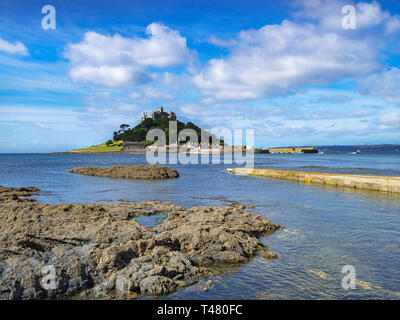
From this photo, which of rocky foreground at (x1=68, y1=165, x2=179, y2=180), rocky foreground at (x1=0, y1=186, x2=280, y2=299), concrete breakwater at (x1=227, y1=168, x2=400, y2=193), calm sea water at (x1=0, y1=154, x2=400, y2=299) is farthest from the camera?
rocky foreground at (x1=68, y1=165, x2=179, y2=180)

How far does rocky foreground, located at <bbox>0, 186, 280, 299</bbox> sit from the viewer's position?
798 cm

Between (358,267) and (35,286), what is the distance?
9237 millimetres

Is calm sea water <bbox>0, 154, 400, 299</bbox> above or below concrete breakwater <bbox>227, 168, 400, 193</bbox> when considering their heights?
below

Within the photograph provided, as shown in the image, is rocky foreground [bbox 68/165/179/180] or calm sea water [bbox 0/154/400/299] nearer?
calm sea water [bbox 0/154/400/299]

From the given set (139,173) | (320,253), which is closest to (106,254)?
(320,253)

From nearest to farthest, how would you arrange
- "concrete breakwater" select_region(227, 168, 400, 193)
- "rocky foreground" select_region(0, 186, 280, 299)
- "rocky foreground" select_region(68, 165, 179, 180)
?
"rocky foreground" select_region(0, 186, 280, 299) → "concrete breakwater" select_region(227, 168, 400, 193) → "rocky foreground" select_region(68, 165, 179, 180)

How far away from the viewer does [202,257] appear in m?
10.4

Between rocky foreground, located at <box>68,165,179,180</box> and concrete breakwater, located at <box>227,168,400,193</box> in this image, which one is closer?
concrete breakwater, located at <box>227,168,400,193</box>

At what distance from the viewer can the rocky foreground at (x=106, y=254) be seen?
26.2 feet

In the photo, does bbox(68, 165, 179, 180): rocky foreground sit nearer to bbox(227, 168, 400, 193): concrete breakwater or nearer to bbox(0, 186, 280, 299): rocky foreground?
bbox(227, 168, 400, 193): concrete breakwater

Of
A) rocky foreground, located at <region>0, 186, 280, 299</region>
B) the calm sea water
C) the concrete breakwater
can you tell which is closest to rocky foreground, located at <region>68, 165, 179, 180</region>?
the concrete breakwater

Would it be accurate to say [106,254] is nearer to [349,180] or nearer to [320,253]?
[320,253]

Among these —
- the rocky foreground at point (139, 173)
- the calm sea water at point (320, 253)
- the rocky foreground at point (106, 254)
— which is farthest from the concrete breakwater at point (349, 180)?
the rocky foreground at point (106, 254)
